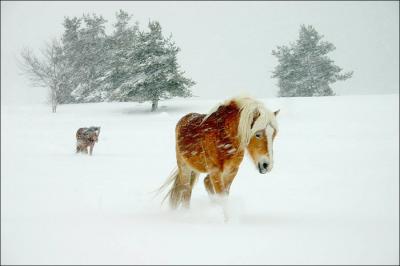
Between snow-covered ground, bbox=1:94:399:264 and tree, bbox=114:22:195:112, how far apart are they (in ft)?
46.2

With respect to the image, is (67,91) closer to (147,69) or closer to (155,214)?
(147,69)

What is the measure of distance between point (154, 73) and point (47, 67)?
10.9m

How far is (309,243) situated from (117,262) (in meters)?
1.67

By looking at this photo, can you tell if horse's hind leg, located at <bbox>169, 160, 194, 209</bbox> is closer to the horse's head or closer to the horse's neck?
the horse's neck

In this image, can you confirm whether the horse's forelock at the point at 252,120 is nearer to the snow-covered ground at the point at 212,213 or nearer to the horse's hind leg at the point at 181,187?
the snow-covered ground at the point at 212,213

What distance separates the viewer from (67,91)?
40.7 meters

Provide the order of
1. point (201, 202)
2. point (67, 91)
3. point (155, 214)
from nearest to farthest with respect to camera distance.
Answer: point (155, 214) → point (201, 202) → point (67, 91)

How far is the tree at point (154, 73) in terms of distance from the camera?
25.5 meters

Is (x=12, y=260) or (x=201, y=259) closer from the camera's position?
(x=12, y=260)

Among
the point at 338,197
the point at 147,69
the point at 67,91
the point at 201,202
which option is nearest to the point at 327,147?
the point at 338,197

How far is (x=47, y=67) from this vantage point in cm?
2966

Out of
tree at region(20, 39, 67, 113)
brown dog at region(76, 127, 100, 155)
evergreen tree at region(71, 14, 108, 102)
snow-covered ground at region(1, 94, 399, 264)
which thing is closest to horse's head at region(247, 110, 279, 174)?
snow-covered ground at region(1, 94, 399, 264)

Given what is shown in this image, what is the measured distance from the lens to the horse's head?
12.7 ft

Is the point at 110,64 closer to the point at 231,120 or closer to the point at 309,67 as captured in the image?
the point at 309,67
